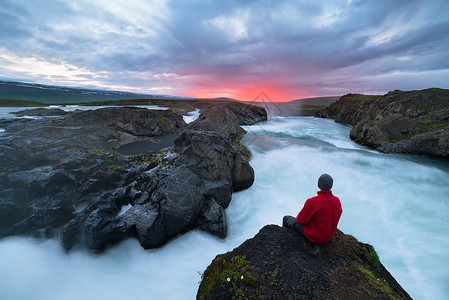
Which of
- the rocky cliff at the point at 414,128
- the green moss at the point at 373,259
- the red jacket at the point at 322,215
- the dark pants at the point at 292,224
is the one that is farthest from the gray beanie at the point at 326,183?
the rocky cliff at the point at 414,128

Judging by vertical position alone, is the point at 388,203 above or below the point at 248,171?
below

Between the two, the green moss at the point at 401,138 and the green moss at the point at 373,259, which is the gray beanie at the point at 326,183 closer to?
the green moss at the point at 373,259

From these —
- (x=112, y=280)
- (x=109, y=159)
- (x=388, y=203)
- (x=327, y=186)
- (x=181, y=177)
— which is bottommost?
(x=112, y=280)

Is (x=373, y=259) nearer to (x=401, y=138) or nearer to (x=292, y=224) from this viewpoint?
(x=292, y=224)

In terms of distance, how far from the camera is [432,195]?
1134 cm

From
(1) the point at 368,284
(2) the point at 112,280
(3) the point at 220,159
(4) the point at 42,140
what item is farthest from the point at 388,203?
(4) the point at 42,140

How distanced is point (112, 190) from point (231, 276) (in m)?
8.23

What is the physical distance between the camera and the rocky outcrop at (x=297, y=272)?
143 inches

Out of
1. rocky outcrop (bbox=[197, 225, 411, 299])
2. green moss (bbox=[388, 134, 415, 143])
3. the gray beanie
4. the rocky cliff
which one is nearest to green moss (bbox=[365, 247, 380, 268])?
rocky outcrop (bbox=[197, 225, 411, 299])

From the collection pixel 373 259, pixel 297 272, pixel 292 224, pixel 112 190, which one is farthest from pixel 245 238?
pixel 112 190

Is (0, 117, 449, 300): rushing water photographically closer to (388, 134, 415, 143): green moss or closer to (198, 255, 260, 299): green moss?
(198, 255, 260, 299): green moss

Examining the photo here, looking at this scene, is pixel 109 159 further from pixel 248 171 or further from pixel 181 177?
pixel 248 171

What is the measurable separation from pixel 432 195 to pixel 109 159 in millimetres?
21699

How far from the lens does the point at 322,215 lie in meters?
4.19
